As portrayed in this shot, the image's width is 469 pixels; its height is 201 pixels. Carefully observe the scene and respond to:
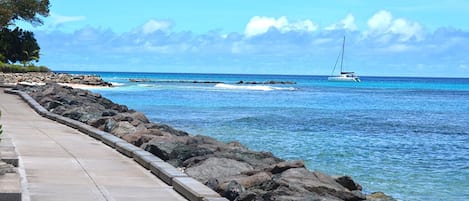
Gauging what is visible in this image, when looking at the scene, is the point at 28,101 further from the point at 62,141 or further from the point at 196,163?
the point at 196,163

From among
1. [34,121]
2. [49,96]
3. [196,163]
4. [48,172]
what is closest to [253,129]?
[49,96]

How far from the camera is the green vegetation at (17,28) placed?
43.2 meters

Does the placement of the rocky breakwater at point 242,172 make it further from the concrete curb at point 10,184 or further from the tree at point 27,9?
the tree at point 27,9

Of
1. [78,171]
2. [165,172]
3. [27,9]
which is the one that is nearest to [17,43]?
[27,9]

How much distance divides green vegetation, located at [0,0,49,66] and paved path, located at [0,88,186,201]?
2813cm

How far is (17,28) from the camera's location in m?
55.1

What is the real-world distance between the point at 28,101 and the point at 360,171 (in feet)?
48.7

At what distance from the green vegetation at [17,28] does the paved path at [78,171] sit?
92.3 ft

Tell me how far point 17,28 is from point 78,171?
46.9 metres

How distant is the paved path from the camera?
348 inches

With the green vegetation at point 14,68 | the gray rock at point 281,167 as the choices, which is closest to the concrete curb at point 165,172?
the gray rock at point 281,167

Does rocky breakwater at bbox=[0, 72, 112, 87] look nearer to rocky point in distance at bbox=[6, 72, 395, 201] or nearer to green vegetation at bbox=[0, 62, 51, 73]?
green vegetation at bbox=[0, 62, 51, 73]

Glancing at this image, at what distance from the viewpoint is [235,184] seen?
945 cm

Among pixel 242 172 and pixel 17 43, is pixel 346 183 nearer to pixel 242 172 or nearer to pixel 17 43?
pixel 242 172
